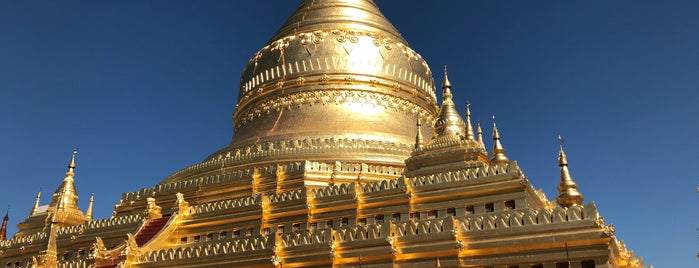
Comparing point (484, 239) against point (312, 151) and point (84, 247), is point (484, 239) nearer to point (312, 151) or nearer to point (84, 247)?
point (312, 151)

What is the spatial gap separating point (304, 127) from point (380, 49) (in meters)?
7.09

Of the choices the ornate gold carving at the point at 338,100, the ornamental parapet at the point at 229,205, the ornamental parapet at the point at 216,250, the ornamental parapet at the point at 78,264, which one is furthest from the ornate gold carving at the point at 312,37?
the ornamental parapet at the point at 78,264

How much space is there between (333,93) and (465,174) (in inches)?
545

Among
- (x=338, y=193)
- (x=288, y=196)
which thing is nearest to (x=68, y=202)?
(x=288, y=196)

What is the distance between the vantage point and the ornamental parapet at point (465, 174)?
1966cm

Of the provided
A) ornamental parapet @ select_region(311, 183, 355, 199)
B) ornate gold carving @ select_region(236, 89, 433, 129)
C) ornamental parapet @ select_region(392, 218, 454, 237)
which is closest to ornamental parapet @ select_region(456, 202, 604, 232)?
ornamental parapet @ select_region(392, 218, 454, 237)

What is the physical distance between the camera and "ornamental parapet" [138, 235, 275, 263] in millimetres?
19312

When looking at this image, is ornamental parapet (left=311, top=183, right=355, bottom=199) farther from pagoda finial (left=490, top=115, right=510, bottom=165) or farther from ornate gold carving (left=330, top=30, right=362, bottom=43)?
ornate gold carving (left=330, top=30, right=362, bottom=43)

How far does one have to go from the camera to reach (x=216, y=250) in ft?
65.4

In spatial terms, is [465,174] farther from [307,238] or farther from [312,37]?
[312,37]

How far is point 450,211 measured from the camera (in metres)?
20.3

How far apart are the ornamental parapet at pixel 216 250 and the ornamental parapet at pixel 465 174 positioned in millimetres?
5575

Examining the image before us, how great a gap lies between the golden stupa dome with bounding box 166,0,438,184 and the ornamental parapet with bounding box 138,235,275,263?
833 centimetres

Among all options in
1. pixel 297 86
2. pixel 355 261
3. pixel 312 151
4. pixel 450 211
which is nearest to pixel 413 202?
pixel 450 211
